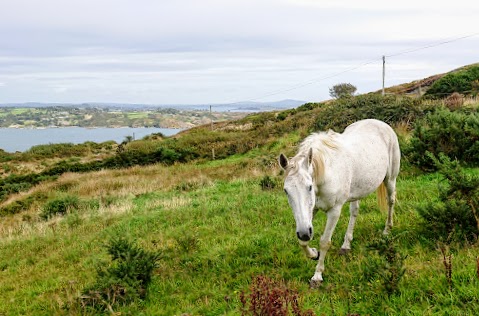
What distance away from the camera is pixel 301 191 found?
4.49m

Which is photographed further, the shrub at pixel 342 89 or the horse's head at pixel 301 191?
the shrub at pixel 342 89

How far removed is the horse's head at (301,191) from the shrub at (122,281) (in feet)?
8.92

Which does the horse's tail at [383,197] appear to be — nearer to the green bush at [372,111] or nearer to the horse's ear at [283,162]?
the horse's ear at [283,162]

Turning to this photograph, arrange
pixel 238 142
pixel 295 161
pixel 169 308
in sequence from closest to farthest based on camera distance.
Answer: pixel 295 161 → pixel 169 308 → pixel 238 142

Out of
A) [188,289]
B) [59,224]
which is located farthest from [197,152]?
[188,289]

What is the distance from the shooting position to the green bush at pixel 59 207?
1516 centimetres

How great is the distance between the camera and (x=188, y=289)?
576 cm

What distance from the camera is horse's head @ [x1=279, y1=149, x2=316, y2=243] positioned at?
4.39 meters

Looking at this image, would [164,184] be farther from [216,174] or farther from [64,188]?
[64,188]

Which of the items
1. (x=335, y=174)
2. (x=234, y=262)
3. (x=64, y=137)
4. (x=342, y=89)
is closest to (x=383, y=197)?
(x=335, y=174)

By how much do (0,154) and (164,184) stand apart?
35.1 m

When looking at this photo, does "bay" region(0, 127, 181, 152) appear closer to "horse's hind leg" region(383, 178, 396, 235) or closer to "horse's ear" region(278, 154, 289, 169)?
"horse's hind leg" region(383, 178, 396, 235)

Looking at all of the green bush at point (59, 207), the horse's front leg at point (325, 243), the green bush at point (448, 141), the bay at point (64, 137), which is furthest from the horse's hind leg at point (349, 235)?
the bay at point (64, 137)

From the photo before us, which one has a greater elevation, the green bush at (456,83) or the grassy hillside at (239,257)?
the green bush at (456,83)
